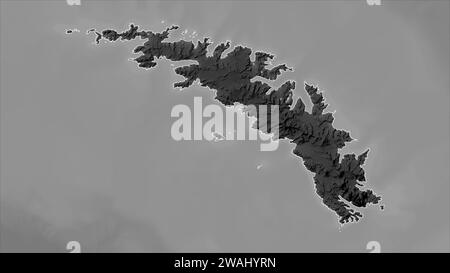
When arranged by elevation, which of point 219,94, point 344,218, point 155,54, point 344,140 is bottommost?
point 344,218

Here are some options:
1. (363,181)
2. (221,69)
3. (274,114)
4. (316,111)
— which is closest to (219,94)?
(221,69)

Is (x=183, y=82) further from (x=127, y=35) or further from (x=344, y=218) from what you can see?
(x=344, y=218)

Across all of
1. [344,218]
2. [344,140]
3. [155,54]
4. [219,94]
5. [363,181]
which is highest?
[155,54]

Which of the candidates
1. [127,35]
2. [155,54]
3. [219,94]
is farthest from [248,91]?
[127,35]

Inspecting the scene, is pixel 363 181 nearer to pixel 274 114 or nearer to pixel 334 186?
pixel 334 186

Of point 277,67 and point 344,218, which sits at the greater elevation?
point 277,67

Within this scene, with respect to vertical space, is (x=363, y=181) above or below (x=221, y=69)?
below

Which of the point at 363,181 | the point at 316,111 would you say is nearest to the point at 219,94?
the point at 316,111
